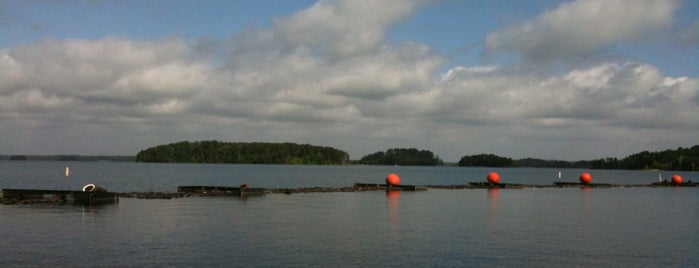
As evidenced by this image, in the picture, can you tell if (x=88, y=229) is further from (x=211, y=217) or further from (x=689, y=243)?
(x=689, y=243)

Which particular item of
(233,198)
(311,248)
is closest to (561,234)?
(311,248)

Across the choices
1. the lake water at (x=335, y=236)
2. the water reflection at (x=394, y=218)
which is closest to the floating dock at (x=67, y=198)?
the lake water at (x=335, y=236)

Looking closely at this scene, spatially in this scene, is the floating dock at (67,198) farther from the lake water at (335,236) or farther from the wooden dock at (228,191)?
the wooden dock at (228,191)

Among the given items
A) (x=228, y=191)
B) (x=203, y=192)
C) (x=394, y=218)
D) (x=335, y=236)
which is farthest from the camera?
(x=228, y=191)

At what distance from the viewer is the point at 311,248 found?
2439cm

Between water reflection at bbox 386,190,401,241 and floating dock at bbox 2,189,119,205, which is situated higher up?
floating dock at bbox 2,189,119,205

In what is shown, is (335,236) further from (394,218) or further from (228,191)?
(228,191)

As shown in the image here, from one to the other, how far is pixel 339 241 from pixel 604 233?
13623 mm

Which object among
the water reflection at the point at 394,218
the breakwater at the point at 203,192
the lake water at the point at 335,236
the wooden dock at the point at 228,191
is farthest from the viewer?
the wooden dock at the point at 228,191

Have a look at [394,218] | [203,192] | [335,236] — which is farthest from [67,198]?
[335,236]

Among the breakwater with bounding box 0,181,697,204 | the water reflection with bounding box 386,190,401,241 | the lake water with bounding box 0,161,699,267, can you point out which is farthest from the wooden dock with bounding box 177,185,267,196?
the water reflection with bounding box 386,190,401,241

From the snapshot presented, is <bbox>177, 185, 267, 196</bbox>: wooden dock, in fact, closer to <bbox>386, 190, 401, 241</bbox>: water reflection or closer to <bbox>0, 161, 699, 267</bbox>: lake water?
<bbox>0, 161, 699, 267</bbox>: lake water

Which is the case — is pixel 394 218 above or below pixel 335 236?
above

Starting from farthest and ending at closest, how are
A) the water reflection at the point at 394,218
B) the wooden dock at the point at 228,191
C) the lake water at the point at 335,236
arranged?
1. the wooden dock at the point at 228,191
2. the water reflection at the point at 394,218
3. the lake water at the point at 335,236
